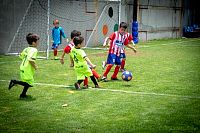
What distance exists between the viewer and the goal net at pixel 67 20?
64.5ft

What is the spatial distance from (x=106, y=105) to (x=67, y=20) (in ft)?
49.4

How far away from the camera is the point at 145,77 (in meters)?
12.3

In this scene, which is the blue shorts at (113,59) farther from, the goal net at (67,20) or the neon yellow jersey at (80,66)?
the goal net at (67,20)

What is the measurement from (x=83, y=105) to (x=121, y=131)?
6.47 ft

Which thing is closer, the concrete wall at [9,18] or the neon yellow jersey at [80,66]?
the neon yellow jersey at [80,66]

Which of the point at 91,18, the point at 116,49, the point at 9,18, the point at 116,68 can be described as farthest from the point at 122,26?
the point at 91,18

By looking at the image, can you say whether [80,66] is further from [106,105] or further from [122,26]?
[122,26]

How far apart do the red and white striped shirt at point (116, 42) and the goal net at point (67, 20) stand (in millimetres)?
5956

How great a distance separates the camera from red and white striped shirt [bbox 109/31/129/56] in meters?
12.0

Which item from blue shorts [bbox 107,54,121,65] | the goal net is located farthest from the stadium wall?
blue shorts [bbox 107,54,121,65]

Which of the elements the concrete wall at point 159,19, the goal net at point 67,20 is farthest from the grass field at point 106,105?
the concrete wall at point 159,19

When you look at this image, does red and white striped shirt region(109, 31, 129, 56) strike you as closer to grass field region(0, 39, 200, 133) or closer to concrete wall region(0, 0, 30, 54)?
grass field region(0, 39, 200, 133)

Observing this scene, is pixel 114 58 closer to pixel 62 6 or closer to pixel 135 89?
pixel 135 89

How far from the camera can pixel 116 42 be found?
12.0 m
